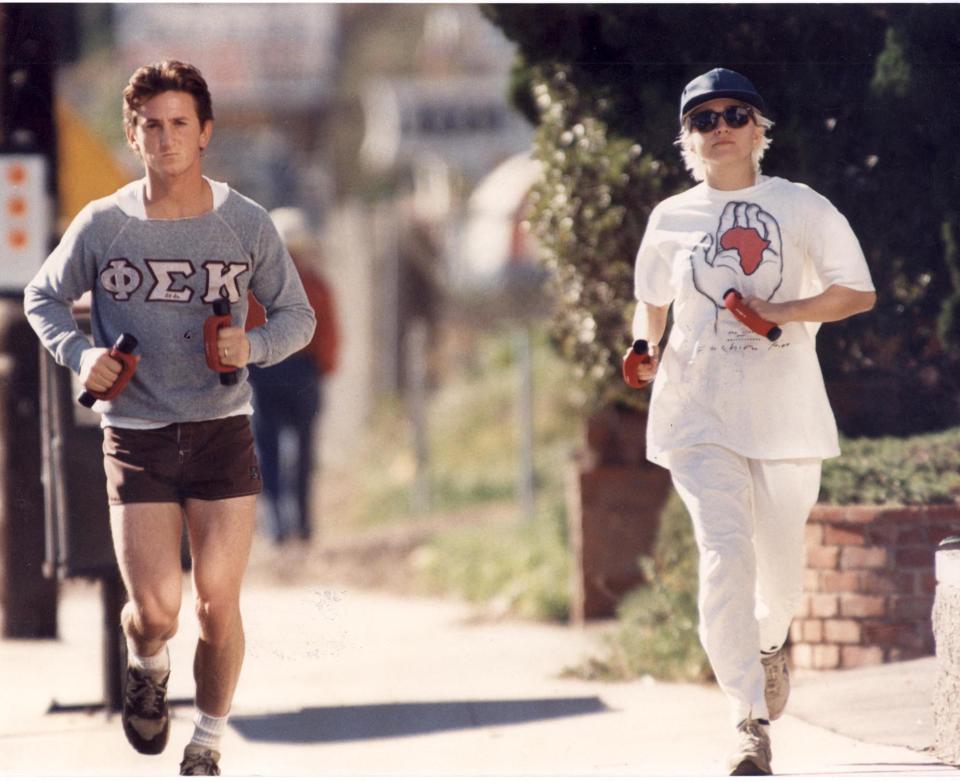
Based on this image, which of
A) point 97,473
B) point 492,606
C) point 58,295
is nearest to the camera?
point 58,295

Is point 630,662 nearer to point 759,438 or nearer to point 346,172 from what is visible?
point 759,438

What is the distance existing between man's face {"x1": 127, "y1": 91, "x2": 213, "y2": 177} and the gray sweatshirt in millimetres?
112

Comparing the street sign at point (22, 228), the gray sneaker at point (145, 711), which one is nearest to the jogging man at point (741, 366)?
the gray sneaker at point (145, 711)

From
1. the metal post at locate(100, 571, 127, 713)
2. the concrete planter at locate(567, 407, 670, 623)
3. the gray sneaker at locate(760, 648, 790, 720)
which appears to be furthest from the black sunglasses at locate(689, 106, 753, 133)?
the concrete planter at locate(567, 407, 670, 623)

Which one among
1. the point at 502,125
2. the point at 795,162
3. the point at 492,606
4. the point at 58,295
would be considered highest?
the point at 502,125

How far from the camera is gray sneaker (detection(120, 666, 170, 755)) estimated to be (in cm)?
463

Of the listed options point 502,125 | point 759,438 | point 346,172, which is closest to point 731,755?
point 759,438

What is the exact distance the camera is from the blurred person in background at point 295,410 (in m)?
9.57

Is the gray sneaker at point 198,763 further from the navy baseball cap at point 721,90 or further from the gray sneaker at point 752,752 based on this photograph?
the navy baseball cap at point 721,90

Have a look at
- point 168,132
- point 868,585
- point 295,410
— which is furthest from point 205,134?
point 295,410

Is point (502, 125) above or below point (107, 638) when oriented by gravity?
above

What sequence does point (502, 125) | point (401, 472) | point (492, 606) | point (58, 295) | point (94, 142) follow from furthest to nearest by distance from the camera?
1. point (502, 125)
2. point (401, 472)
3. point (492, 606)
4. point (94, 142)
5. point (58, 295)

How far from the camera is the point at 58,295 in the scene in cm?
454

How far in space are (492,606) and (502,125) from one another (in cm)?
1496
